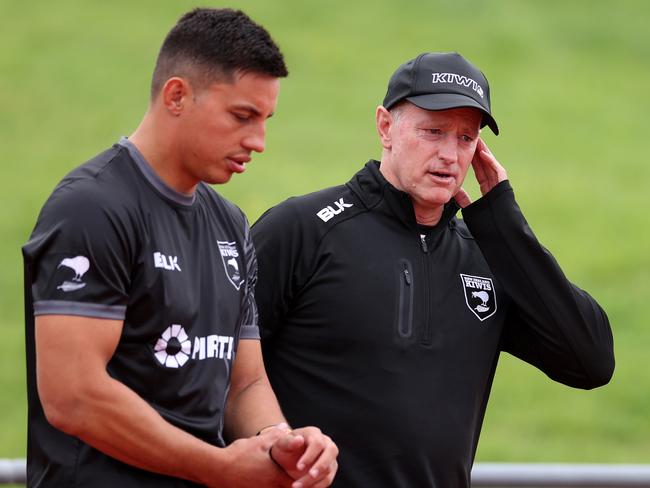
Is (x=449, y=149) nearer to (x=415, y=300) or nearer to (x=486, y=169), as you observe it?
(x=486, y=169)

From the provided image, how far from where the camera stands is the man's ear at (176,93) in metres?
3.00

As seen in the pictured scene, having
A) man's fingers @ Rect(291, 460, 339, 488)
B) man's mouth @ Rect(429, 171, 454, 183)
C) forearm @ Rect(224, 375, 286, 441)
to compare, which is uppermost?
man's mouth @ Rect(429, 171, 454, 183)

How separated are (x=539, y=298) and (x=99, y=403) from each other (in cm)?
155

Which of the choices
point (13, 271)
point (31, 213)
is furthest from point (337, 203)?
point (31, 213)

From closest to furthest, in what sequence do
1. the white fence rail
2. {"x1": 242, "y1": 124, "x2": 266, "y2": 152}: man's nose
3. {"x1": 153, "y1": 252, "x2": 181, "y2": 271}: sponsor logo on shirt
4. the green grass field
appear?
{"x1": 153, "y1": 252, "x2": 181, "y2": 271}: sponsor logo on shirt, {"x1": 242, "y1": 124, "x2": 266, "y2": 152}: man's nose, the white fence rail, the green grass field

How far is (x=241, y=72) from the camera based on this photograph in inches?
119

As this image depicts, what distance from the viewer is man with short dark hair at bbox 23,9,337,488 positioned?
2.80 metres

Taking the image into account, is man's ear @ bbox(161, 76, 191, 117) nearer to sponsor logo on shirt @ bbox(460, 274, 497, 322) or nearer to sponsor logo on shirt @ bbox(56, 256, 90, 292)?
sponsor logo on shirt @ bbox(56, 256, 90, 292)

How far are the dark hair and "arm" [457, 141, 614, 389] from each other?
106 centimetres

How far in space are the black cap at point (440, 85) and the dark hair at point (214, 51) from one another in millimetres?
809

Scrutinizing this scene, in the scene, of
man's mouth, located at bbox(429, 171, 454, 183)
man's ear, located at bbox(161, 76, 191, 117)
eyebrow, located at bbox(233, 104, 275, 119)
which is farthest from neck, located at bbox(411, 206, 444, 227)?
man's ear, located at bbox(161, 76, 191, 117)

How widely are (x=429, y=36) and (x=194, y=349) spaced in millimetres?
20555

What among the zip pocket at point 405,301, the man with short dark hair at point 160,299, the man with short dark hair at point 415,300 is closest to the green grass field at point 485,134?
the man with short dark hair at point 415,300

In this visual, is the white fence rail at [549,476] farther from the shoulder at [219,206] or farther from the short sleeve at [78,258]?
the short sleeve at [78,258]
